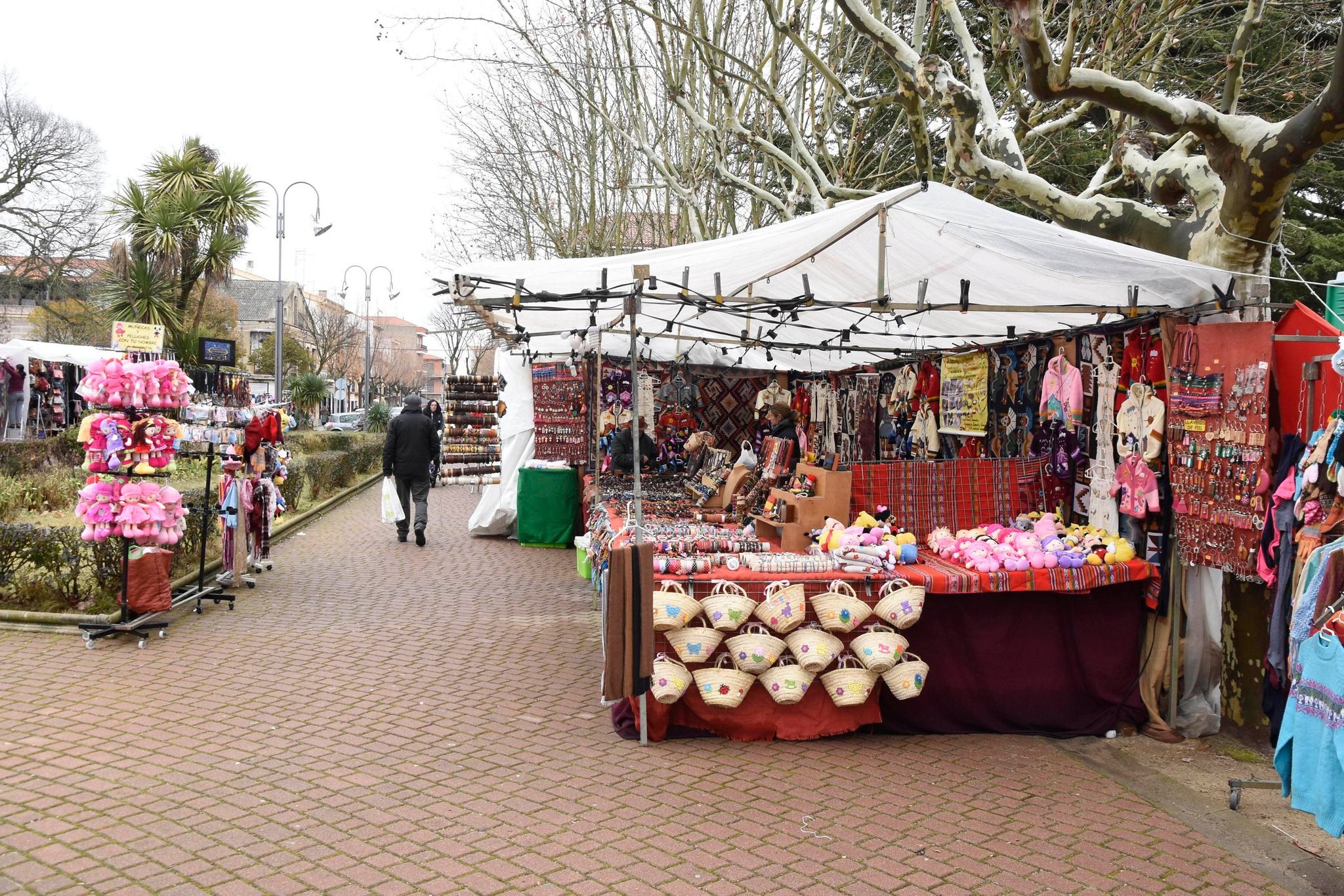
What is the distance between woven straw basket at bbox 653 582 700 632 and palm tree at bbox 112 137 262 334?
64.3ft

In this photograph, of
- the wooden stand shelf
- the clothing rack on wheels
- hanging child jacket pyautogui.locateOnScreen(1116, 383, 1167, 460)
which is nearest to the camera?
hanging child jacket pyautogui.locateOnScreen(1116, 383, 1167, 460)

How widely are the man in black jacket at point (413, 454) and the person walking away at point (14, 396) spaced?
1109 centimetres

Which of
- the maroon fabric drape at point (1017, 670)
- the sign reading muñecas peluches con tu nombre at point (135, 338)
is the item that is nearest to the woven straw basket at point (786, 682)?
the maroon fabric drape at point (1017, 670)

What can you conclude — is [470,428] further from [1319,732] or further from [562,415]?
[1319,732]

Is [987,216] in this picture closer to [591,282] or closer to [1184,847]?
[591,282]

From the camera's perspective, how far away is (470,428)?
17.2m

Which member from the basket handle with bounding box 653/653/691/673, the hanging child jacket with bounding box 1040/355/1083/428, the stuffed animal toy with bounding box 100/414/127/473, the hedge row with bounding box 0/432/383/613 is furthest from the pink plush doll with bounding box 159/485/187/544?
the hanging child jacket with bounding box 1040/355/1083/428

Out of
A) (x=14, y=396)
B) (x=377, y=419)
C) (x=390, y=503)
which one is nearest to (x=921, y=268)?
(x=390, y=503)

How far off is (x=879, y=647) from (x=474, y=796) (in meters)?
2.28

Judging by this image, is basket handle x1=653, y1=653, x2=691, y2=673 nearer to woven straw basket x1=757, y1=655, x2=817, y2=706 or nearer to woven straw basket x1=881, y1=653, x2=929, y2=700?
woven straw basket x1=757, y1=655, x2=817, y2=706

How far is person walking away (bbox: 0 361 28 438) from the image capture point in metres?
19.1

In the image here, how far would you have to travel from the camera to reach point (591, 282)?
6.31 metres

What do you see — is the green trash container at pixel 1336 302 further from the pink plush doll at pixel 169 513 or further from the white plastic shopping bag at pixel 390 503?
the white plastic shopping bag at pixel 390 503

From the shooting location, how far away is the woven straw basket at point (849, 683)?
527 cm
